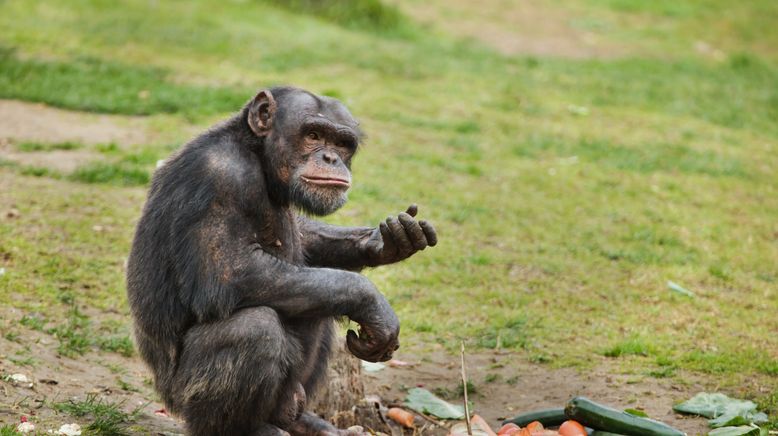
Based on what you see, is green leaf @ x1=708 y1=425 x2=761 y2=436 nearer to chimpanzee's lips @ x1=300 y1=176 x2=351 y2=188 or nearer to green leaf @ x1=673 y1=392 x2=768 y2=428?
green leaf @ x1=673 y1=392 x2=768 y2=428

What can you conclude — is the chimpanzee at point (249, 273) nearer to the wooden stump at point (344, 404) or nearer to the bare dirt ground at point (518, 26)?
the wooden stump at point (344, 404)

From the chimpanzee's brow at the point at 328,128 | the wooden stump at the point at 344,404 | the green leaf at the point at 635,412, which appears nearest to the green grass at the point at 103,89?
the wooden stump at the point at 344,404

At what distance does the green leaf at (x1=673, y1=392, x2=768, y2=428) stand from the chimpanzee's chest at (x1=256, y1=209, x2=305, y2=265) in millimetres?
2748

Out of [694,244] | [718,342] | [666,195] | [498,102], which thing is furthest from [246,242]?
[498,102]

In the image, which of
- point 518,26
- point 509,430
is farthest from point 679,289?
point 518,26

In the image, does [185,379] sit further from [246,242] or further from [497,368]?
[497,368]

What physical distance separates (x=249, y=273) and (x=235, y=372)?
20.4 inches

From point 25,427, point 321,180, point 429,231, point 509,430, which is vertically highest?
point 321,180

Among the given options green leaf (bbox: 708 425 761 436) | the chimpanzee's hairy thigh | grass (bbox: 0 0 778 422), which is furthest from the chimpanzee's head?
green leaf (bbox: 708 425 761 436)

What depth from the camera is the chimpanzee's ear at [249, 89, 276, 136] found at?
18.8 ft

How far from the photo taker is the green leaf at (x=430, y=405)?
22.2 feet

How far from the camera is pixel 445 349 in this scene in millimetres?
7938

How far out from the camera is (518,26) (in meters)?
20.8

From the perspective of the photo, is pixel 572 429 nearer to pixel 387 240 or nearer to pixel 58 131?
Answer: pixel 387 240
